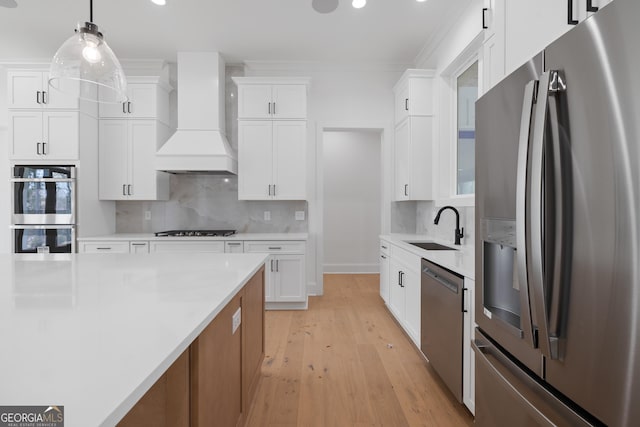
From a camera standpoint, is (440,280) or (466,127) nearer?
(440,280)

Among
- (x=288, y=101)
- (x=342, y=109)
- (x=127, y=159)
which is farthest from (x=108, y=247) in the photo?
(x=342, y=109)

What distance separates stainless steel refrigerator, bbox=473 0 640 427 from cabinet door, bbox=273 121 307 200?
298 cm

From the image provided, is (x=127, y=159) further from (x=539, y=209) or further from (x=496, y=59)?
(x=539, y=209)

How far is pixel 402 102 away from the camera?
3.91 m

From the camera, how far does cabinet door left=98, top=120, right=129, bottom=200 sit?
397cm

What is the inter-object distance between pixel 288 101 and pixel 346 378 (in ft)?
10.1

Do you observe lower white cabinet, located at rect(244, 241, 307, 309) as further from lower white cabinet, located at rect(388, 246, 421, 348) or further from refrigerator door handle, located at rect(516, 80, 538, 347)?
refrigerator door handle, located at rect(516, 80, 538, 347)

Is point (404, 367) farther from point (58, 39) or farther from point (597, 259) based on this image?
point (58, 39)

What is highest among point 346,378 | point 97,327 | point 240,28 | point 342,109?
point 240,28

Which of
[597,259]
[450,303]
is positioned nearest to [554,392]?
[597,259]

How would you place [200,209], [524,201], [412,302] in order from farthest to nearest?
[200,209] < [412,302] < [524,201]

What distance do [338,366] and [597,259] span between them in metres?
2.13

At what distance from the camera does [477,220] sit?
138 cm

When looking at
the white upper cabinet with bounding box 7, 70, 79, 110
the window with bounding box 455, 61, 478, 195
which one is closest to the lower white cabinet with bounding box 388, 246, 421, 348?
the window with bounding box 455, 61, 478, 195
